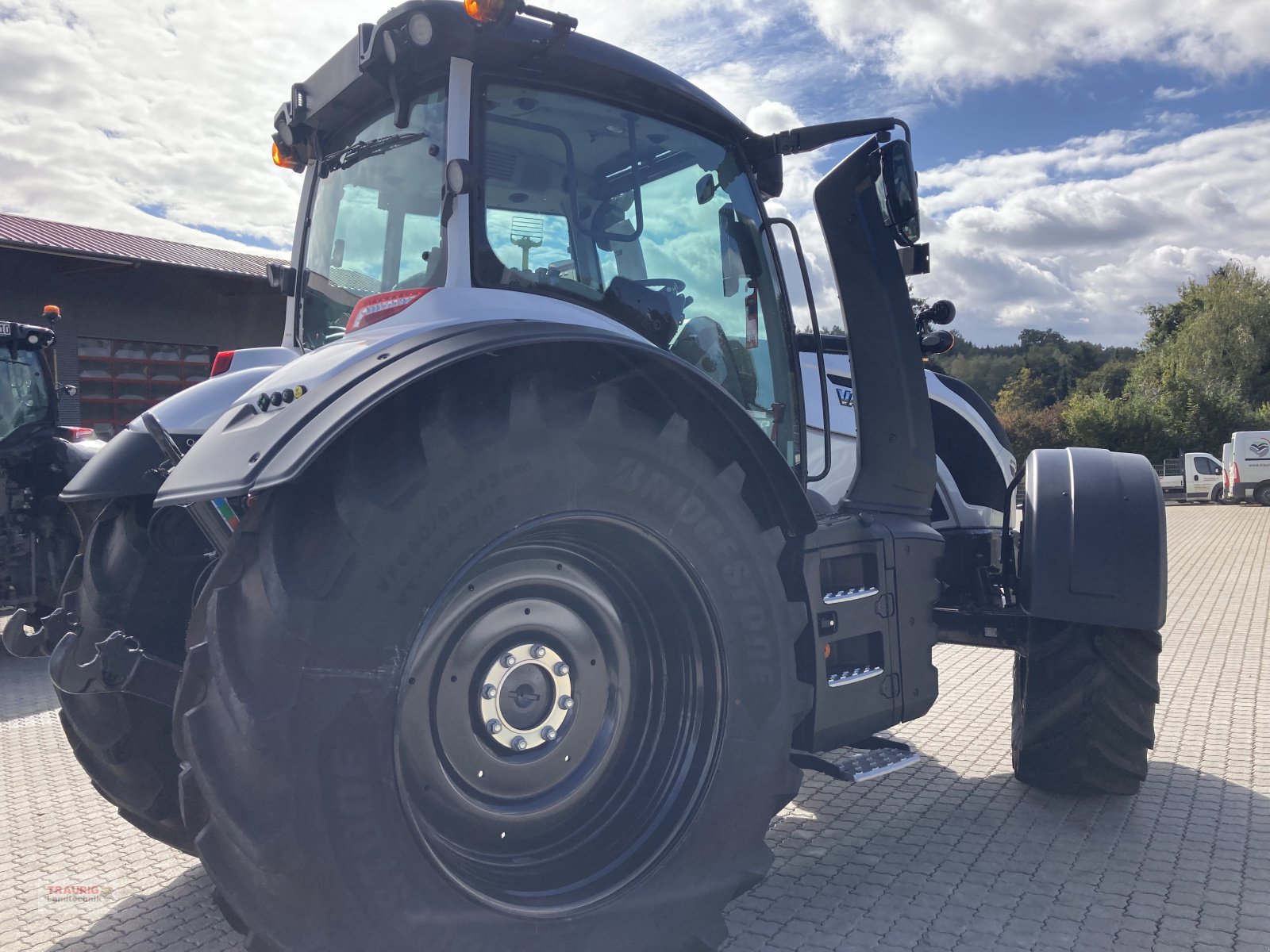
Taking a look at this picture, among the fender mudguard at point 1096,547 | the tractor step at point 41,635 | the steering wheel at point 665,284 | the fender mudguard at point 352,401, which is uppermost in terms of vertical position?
the steering wheel at point 665,284

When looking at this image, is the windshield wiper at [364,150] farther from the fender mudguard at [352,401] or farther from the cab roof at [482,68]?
the fender mudguard at [352,401]

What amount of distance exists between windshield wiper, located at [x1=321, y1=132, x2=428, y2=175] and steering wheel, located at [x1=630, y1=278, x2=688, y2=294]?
0.79 m

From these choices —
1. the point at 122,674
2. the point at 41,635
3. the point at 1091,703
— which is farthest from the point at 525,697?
the point at 1091,703

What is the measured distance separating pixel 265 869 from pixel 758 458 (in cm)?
156

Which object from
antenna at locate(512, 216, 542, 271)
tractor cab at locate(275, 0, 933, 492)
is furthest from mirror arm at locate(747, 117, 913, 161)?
antenna at locate(512, 216, 542, 271)

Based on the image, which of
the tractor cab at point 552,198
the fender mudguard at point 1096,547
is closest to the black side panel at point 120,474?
the tractor cab at point 552,198

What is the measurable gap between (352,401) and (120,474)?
1.46 m

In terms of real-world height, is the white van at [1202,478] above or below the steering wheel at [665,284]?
below

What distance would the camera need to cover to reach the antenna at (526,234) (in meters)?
2.84

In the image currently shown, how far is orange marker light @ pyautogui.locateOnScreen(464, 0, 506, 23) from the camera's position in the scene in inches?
94.6

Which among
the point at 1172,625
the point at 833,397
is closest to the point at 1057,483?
the point at 833,397

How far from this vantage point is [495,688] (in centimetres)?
241

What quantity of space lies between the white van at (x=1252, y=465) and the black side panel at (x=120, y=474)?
30.8 meters

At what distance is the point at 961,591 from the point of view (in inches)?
173
